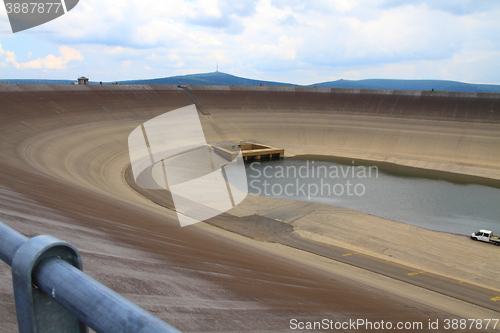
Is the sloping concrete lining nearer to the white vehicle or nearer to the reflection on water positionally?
the reflection on water

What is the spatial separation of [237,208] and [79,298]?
66.7ft

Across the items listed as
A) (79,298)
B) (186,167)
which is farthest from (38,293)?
(186,167)

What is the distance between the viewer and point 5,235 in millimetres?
1231

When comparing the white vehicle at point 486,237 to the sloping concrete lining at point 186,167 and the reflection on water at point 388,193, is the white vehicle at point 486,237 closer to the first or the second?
the reflection on water at point 388,193

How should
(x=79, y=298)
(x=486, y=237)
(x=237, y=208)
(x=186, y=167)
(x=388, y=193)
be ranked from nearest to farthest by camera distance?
1. (x=79, y=298)
2. (x=486, y=237)
3. (x=237, y=208)
4. (x=388, y=193)
5. (x=186, y=167)

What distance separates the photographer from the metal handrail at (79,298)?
0.94m

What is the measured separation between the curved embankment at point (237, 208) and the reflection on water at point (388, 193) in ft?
10.3

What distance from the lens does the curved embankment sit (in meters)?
4.02

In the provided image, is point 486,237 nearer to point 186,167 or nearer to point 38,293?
point 38,293

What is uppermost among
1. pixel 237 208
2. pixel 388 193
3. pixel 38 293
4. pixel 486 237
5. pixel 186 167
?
pixel 38 293

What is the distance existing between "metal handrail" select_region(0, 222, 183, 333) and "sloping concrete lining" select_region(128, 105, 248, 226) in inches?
468

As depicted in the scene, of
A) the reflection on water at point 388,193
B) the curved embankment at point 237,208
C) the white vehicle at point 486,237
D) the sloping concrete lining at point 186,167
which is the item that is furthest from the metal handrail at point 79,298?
the reflection on water at point 388,193

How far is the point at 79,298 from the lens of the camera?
3.33 ft

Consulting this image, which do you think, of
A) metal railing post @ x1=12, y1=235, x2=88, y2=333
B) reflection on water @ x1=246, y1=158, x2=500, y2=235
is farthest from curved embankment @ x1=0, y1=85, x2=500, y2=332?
reflection on water @ x1=246, y1=158, x2=500, y2=235
